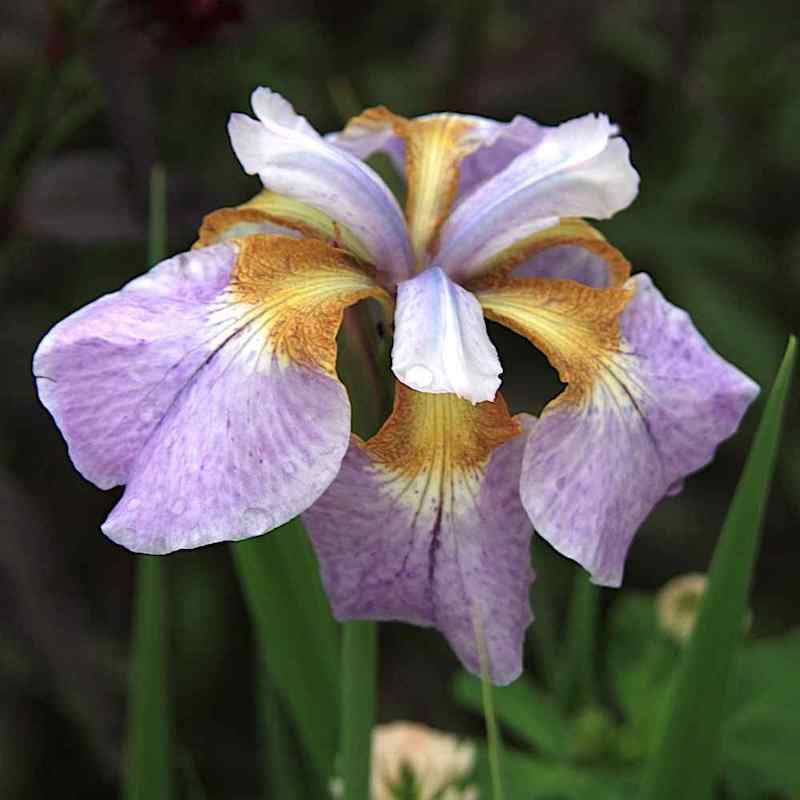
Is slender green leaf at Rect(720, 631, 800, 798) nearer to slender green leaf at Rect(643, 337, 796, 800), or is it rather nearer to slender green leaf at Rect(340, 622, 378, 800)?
slender green leaf at Rect(643, 337, 796, 800)

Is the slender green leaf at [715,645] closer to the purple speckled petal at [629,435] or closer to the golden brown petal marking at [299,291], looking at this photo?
the purple speckled petal at [629,435]

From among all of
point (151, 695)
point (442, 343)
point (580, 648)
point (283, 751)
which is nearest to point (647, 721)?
point (580, 648)

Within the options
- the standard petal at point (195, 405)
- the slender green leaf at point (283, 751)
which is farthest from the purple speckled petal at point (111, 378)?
the slender green leaf at point (283, 751)

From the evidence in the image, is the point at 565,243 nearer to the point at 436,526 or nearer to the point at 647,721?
the point at 436,526

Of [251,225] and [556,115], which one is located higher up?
[556,115]

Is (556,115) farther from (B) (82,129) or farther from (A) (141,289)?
(A) (141,289)

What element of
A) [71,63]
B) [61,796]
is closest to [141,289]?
[71,63]

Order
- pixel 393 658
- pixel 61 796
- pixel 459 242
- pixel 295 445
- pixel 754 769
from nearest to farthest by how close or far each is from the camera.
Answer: pixel 295 445, pixel 459 242, pixel 754 769, pixel 61 796, pixel 393 658
